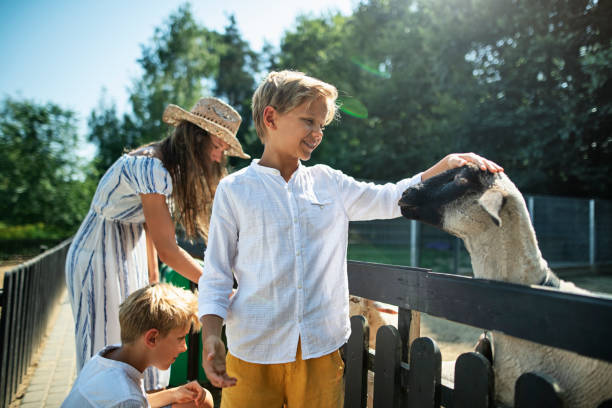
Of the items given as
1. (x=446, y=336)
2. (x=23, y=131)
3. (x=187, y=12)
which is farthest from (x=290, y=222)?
(x=187, y=12)

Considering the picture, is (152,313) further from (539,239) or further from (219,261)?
(539,239)

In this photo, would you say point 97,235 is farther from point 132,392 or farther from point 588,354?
A: point 588,354

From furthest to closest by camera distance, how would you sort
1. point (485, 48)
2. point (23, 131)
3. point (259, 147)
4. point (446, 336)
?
point (259, 147) < point (23, 131) < point (485, 48) < point (446, 336)

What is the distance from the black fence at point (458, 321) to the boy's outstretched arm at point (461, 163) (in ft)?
1.54

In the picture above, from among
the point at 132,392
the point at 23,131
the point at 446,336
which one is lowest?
the point at 446,336

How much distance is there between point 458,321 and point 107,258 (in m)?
1.87

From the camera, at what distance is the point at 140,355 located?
204 centimetres

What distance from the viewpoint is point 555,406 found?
1.39 m

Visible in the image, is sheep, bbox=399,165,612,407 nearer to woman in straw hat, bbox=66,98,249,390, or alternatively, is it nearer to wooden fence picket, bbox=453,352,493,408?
wooden fence picket, bbox=453,352,493,408

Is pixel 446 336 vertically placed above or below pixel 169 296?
below

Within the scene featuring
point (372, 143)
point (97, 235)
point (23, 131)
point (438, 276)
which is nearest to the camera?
point (438, 276)

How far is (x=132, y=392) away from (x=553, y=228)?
14749 millimetres

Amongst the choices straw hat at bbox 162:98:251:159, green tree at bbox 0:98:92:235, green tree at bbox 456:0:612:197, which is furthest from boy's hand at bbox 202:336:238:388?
green tree at bbox 0:98:92:235

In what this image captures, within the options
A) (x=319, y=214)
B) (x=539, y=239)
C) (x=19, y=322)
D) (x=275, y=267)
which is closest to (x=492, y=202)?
(x=319, y=214)
